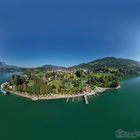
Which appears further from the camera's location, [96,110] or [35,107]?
[35,107]

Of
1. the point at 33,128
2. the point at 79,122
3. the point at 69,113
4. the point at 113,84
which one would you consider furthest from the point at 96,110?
the point at 113,84

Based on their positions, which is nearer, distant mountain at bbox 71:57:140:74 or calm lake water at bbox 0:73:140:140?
calm lake water at bbox 0:73:140:140

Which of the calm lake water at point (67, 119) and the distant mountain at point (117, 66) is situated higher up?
the distant mountain at point (117, 66)

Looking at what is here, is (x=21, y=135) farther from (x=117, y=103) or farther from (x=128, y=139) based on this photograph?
(x=117, y=103)

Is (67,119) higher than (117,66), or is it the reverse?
(117,66)

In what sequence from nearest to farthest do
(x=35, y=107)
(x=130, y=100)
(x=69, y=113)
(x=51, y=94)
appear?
(x=69, y=113), (x=35, y=107), (x=130, y=100), (x=51, y=94)

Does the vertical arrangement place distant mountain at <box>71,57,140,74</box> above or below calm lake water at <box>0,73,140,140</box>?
above

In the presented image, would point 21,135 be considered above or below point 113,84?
below

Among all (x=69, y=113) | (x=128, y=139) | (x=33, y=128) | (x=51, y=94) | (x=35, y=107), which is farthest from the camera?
(x=51, y=94)
